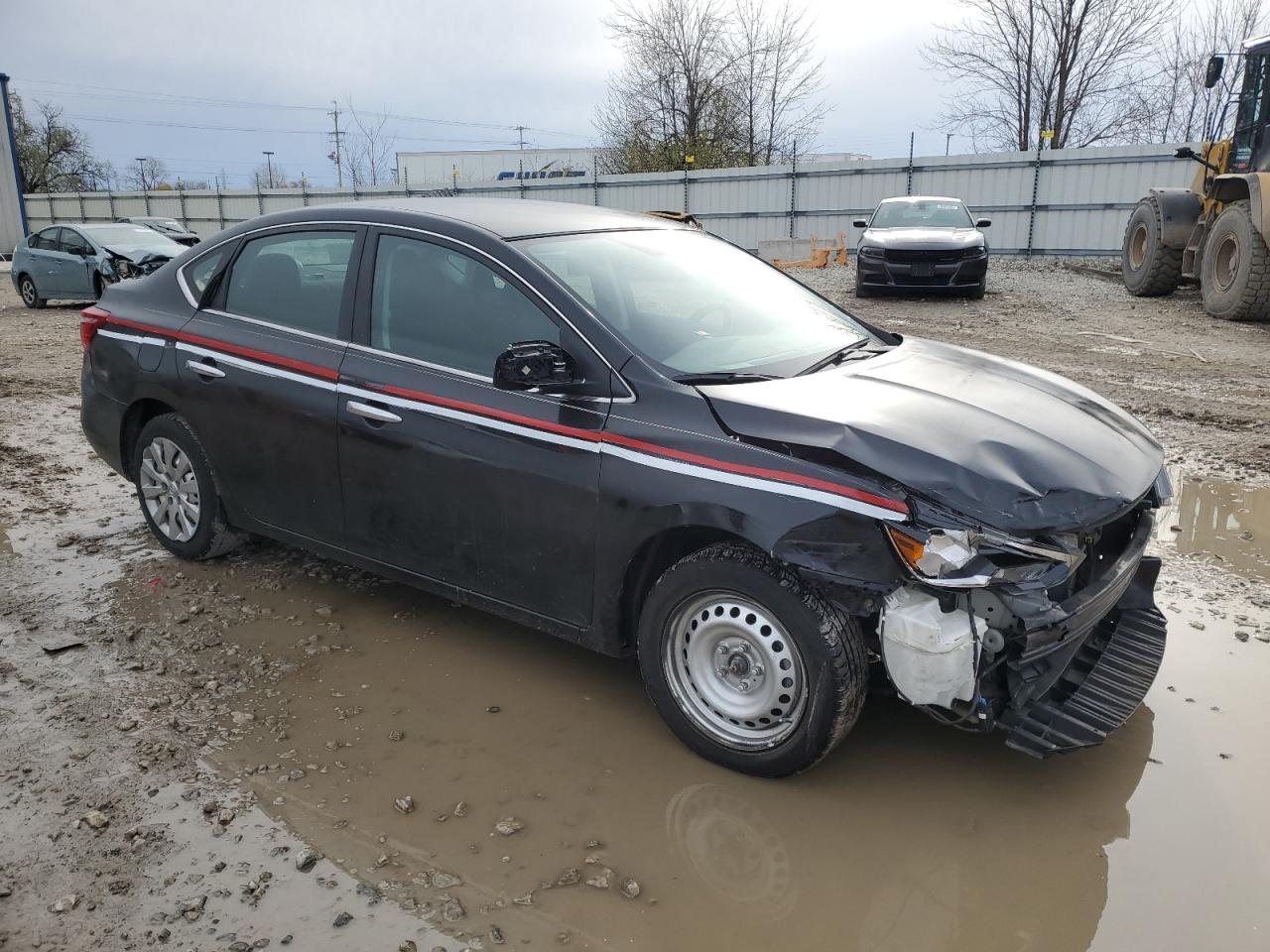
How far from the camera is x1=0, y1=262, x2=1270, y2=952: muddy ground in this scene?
8.40 feet

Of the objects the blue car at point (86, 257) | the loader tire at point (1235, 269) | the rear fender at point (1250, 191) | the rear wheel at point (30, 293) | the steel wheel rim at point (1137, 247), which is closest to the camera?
the rear fender at point (1250, 191)

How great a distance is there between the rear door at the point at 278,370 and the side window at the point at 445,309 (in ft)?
0.66

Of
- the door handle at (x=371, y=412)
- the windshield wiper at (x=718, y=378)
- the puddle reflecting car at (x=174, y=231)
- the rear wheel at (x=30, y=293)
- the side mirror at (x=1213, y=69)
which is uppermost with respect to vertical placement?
the side mirror at (x=1213, y=69)

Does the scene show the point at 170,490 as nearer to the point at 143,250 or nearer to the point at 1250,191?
the point at 1250,191

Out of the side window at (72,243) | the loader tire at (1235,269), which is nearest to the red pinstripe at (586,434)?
the loader tire at (1235,269)

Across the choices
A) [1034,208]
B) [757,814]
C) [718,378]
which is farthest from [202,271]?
[1034,208]

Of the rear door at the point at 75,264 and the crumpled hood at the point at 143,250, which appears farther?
the rear door at the point at 75,264

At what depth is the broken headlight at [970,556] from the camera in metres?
2.67

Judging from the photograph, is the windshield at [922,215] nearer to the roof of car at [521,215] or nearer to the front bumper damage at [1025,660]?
the roof of car at [521,215]

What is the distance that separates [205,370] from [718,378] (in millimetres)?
2478

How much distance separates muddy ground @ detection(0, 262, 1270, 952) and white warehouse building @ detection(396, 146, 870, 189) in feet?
134

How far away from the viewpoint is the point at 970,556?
2688 mm

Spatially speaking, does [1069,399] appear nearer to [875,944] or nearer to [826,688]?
[826,688]

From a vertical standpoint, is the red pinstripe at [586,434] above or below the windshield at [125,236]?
below
